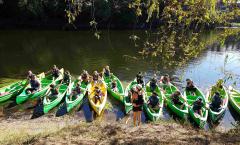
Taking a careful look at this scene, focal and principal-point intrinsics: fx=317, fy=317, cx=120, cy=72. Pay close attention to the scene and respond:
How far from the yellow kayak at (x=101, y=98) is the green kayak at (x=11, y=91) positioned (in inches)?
157

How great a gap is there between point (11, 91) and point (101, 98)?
524 centimetres

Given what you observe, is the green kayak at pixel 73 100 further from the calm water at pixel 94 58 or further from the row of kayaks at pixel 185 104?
the row of kayaks at pixel 185 104

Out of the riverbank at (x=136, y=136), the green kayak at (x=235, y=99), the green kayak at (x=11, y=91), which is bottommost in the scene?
the green kayak at (x=235, y=99)

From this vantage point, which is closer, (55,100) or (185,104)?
(185,104)

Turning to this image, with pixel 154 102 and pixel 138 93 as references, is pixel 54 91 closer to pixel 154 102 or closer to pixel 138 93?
Answer: pixel 154 102

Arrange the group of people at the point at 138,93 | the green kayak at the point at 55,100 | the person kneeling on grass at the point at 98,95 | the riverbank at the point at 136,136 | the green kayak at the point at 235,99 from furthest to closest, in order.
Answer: the green kayak at the point at 235,99 < the person kneeling on grass at the point at 98,95 < the green kayak at the point at 55,100 < the group of people at the point at 138,93 < the riverbank at the point at 136,136

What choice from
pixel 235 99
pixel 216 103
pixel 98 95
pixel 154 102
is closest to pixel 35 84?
pixel 98 95

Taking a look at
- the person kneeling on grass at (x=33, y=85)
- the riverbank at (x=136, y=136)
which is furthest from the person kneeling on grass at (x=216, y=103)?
the person kneeling on grass at (x=33, y=85)

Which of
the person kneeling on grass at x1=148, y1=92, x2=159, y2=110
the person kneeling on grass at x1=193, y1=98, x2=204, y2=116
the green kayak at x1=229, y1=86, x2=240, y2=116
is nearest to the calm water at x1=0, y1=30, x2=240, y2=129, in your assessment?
the green kayak at x1=229, y1=86, x2=240, y2=116

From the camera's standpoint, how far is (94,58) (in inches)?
1224

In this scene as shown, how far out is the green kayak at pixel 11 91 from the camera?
672 inches

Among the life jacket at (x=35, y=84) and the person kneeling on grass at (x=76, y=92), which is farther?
the life jacket at (x=35, y=84)

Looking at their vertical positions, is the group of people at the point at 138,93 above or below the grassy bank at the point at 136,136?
below

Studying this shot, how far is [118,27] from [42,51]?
862 inches
